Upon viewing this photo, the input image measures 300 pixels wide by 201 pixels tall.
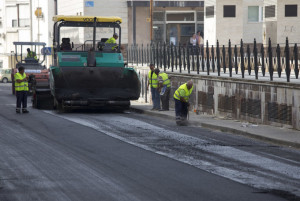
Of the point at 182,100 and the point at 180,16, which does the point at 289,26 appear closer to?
the point at 182,100

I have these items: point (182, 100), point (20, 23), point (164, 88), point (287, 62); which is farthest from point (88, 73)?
point (20, 23)

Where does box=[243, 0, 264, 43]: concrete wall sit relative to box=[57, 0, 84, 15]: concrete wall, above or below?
below

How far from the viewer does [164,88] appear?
2553 cm

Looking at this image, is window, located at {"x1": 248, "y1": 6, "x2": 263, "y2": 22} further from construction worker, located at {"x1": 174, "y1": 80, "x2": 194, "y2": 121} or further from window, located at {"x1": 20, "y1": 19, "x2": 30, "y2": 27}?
window, located at {"x1": 20, "y1": 19, "x2": 30, "y2": 27}

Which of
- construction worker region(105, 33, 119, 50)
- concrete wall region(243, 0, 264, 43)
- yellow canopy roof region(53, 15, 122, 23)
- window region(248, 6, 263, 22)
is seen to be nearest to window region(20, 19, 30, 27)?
window region(248, 6, 263, 22)

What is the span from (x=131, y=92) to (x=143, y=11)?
2880cm

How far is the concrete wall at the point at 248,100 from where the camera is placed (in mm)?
17714

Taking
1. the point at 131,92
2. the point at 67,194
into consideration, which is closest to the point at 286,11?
the point at 131,92

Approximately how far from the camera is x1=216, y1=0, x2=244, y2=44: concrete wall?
39.6 metres

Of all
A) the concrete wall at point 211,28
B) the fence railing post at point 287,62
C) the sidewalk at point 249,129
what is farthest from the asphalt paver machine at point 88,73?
the concrete wall at point 211,28

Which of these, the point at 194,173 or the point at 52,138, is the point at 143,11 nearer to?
the point at 52,138

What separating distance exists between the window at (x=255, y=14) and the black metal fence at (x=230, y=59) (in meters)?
11.5

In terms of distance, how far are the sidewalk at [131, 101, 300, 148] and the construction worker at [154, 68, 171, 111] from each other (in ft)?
5.53

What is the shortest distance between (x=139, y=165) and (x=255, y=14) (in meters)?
30.1
